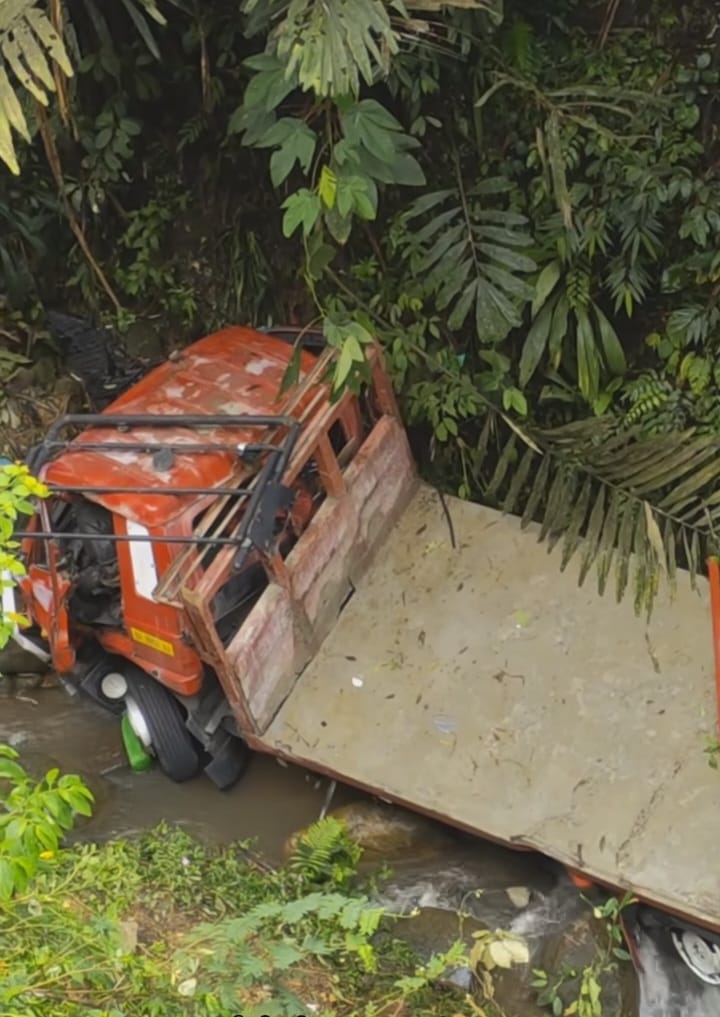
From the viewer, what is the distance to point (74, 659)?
16.3 ft

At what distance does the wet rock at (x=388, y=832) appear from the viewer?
4691mm

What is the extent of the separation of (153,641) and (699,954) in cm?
245

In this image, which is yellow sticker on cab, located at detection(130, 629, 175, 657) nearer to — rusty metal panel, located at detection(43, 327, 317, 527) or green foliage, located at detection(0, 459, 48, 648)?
rusty metal panel, located at detection(43, 327, 317, 527)

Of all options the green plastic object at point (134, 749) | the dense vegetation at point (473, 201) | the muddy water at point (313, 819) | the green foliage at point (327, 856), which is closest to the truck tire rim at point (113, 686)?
the green plastic object at point (134, 749)

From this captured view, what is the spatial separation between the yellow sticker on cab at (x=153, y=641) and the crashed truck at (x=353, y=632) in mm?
11

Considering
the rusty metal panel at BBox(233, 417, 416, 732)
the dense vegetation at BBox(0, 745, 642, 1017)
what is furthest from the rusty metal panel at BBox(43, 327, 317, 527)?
the dense vegetation at BBox(0, 745, 642, 1017)

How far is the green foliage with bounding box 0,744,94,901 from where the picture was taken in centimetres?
241

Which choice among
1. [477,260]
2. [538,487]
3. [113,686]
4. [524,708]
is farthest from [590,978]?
[477,260]

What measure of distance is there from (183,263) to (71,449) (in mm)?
1992

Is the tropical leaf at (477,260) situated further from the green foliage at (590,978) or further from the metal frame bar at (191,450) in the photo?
the green foliage at (590,978)

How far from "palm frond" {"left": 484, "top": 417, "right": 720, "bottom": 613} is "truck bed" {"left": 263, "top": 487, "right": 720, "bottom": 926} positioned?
0.71ft

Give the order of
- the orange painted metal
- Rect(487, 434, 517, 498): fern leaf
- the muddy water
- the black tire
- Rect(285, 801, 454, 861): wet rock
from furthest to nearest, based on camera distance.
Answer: the black tire → Rect(487, 434, 517, 498): fern leaf → Rect(285, 801, 454, 861): wet rock → the muddy water → the orange painted metal

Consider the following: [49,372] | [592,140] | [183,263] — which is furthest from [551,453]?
[49,372]

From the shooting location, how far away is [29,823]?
249 cm
